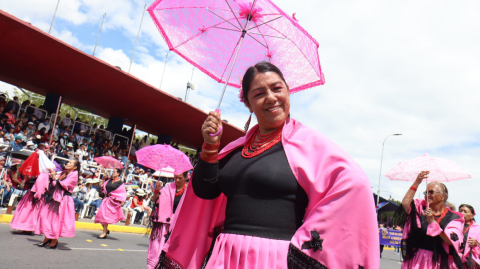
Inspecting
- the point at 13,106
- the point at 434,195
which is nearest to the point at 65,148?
the point at 13,106

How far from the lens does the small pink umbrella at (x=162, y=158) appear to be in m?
8.15

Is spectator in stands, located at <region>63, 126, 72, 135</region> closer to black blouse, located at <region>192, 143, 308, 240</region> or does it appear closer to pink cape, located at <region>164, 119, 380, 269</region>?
black blouse, located at <region>192, 143, 308, 240</region>

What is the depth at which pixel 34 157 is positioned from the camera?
8984 mm

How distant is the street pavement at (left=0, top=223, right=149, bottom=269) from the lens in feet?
20.4

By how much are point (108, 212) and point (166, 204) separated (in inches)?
161

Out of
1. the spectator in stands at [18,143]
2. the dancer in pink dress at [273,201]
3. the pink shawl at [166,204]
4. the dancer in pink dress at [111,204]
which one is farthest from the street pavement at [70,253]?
the dancer in pink dress at [273,201]

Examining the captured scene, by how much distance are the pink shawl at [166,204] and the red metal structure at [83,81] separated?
777 cm

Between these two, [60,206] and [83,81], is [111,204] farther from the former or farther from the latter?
[83,81]

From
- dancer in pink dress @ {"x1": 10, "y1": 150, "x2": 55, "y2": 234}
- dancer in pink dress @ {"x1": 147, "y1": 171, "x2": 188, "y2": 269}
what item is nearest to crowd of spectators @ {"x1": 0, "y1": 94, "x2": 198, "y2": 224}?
dancer in pink dress @ {"x1": 10, "y1": 150, "x2": 55, "y2": 234}

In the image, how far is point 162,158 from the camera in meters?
8.80

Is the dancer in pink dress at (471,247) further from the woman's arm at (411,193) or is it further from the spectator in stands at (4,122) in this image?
the spectator in stands at (4,122)

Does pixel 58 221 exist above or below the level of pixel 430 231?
below

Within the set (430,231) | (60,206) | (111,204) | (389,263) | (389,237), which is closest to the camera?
(430,231)

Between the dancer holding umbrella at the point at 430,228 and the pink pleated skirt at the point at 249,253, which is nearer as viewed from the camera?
the pink pleated skirt at the point at 249,253
